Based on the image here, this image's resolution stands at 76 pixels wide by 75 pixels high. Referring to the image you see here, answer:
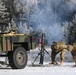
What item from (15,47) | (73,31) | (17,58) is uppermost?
(15,47)

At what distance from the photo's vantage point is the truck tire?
20797mm

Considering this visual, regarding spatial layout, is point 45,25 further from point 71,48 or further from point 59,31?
A: point 71,48

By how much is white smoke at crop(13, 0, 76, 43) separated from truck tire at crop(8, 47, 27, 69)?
34402mm

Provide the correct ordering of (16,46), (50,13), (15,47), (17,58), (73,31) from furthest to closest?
1. (50,13)
2. (73,31)
3. (16,46)
4. (15,47)
5. (17,58)

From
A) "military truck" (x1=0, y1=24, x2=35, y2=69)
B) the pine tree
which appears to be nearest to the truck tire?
"military truck" (x1=0, y1=24, x2=35, y2=69)

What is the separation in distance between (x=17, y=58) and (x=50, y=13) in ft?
125

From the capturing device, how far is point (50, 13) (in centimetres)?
5891

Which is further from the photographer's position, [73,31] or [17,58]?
[73,31]

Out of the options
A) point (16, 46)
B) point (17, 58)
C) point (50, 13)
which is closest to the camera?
point (17, 58)

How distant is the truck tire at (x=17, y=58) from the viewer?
2080cm

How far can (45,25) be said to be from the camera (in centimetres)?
5750

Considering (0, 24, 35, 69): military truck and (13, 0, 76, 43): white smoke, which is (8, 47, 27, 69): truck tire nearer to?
(0, 24, 35, 69): military truck

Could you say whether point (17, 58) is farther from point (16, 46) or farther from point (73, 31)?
point (73, 31)

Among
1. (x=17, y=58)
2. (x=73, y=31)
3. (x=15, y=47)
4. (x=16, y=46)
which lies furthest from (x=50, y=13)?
(x=17, y=58)
